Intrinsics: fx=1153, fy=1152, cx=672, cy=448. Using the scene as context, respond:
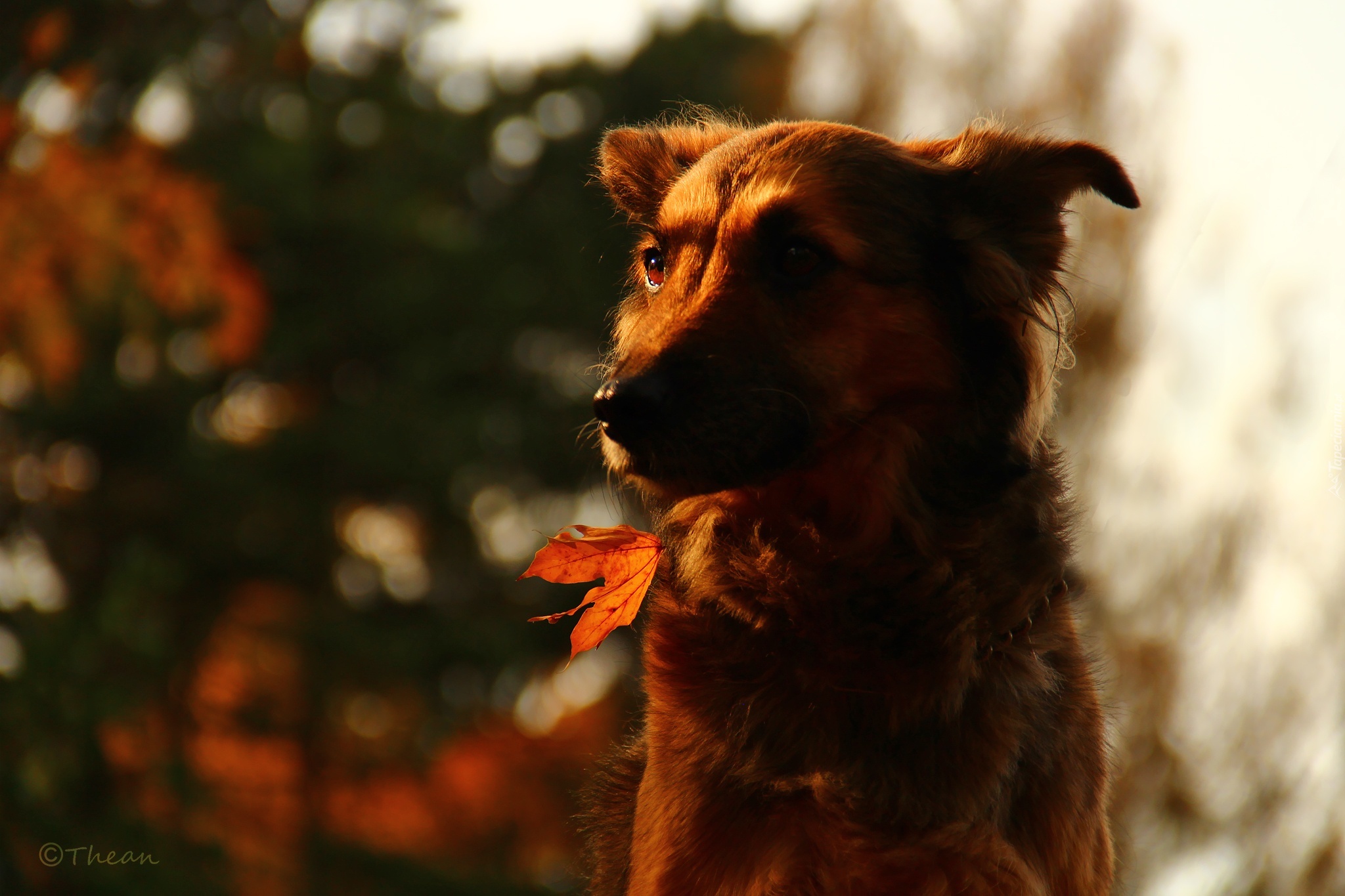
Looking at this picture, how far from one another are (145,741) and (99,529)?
7447 mm

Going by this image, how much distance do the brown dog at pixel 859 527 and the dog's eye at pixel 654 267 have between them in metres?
0.08

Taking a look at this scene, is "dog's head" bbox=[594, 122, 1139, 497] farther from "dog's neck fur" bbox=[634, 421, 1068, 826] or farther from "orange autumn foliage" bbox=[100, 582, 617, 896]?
"orange autumn foliage" bbox=[100, 582, 617, 896]

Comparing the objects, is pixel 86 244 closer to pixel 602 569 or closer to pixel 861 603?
pixel 602 569

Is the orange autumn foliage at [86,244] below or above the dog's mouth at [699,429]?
below

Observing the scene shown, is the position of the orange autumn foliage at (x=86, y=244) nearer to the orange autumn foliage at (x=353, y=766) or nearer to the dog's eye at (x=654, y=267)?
the orange autumn foliage at (x=353, y=766)

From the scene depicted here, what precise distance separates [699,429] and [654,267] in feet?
2.71

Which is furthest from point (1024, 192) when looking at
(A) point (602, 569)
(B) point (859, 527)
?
(A) point (602, 569)

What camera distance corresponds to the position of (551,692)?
16.8 metres

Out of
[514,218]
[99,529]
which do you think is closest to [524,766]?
[99,529]

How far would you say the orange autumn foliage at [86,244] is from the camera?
9031 millimetres

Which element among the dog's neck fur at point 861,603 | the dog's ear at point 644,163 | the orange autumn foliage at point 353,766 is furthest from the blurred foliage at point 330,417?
the dog's neck fur at point 861,603

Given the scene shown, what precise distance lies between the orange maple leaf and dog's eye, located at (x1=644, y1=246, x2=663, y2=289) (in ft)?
2.47

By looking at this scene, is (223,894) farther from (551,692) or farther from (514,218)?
(514,218)

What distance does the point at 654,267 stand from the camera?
345 centimetres
